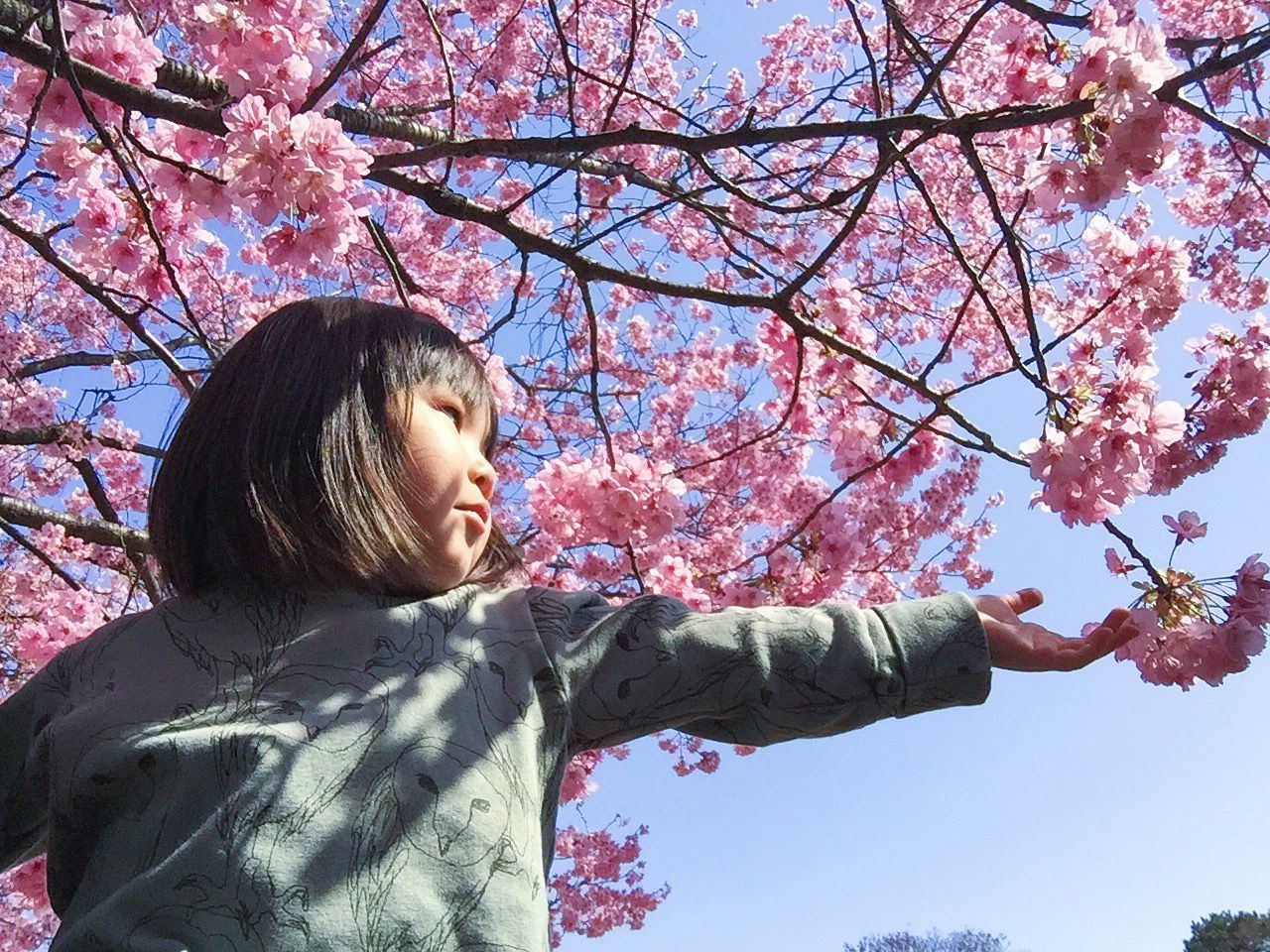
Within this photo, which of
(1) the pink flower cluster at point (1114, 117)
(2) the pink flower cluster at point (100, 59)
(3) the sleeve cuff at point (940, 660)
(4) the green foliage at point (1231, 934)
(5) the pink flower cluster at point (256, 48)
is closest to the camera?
(3) the sleeve cuff at point (940, 660)

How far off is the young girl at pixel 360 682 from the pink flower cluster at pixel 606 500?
1.42 m

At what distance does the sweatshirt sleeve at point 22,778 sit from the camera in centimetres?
136

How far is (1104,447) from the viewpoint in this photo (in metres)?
2.23

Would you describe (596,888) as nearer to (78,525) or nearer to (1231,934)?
(78,525)

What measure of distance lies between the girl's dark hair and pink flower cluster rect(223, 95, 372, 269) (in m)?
0.71

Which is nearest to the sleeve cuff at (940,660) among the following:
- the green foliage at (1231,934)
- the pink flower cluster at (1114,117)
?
the pink flower cluster at (1114,117)

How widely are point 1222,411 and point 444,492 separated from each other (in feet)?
6.58

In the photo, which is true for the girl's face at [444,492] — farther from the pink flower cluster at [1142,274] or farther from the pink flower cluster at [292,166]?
the pink flower cluster at [1142,274]

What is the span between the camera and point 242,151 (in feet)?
7.22

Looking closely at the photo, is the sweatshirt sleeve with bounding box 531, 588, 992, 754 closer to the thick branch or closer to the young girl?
the young girl

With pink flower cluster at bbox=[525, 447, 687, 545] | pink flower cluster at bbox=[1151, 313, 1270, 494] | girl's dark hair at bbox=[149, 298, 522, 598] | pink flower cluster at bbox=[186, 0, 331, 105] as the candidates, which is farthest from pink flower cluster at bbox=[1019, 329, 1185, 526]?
pink flower cluster at bbox=[186, 0, 331, 105]

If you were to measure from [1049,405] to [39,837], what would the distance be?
6.55ft

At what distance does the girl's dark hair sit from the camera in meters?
1.37

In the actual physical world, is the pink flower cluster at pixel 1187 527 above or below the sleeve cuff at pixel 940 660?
above
